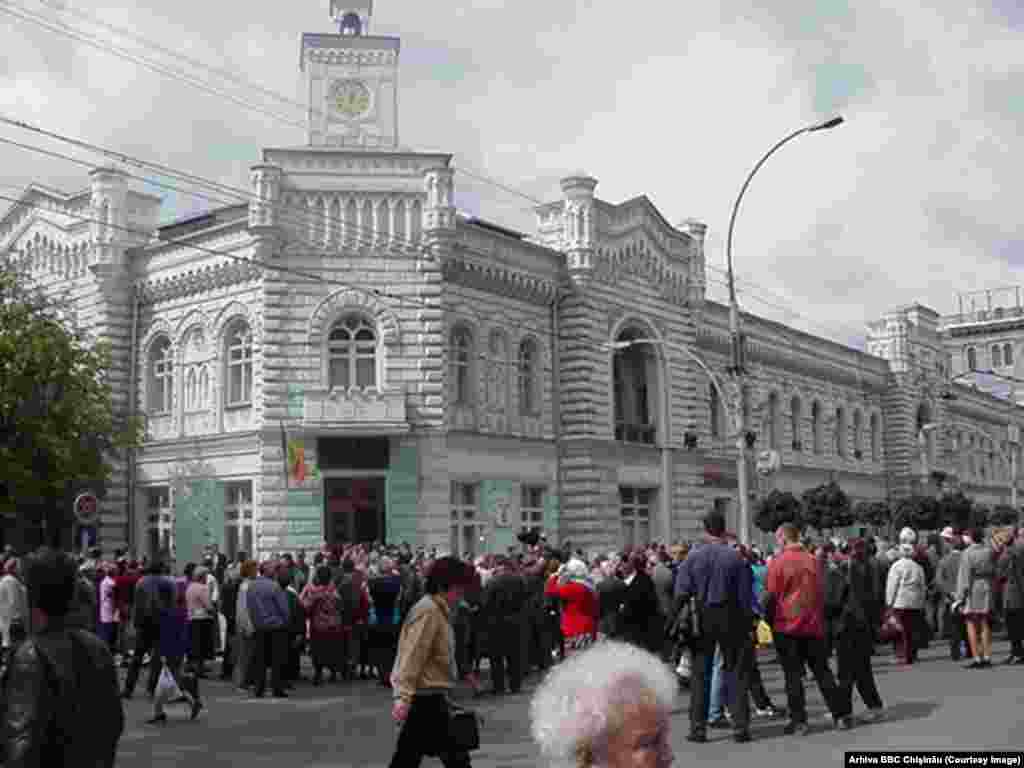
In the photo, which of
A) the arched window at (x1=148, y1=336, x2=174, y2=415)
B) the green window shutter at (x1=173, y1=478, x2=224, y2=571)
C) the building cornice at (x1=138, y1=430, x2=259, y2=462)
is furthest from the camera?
the arched window at (x1=148, y1=336, x2=174, y2=415)

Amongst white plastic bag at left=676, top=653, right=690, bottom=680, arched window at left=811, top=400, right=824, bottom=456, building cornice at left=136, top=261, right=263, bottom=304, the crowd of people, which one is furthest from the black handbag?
arched window at left=811, top=400, right=824, bottom=456

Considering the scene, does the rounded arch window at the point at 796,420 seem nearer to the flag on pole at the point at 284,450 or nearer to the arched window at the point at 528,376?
the arched window at the point at 528,376

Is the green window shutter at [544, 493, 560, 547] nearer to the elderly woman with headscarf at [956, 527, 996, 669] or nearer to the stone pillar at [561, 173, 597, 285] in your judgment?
the stone pillar at [561, 173, 597, 285]

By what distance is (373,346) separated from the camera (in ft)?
108

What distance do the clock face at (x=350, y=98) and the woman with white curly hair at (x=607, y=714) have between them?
Answer: 3277 cm

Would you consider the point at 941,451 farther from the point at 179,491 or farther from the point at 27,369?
the point at 27,369

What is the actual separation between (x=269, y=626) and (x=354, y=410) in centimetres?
1532

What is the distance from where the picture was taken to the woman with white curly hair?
325cm

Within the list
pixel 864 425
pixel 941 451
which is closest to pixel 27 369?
pixel 864 425

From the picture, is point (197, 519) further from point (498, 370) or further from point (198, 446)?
point (498, 370)

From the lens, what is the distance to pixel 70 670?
5.29 metres

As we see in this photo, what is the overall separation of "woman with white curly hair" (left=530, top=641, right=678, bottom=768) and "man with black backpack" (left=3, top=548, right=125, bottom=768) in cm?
268

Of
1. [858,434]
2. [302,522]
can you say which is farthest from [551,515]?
[858,434]

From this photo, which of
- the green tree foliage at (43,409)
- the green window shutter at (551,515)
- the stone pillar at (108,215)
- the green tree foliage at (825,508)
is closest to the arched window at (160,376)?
the stone pillar at (108,215)
